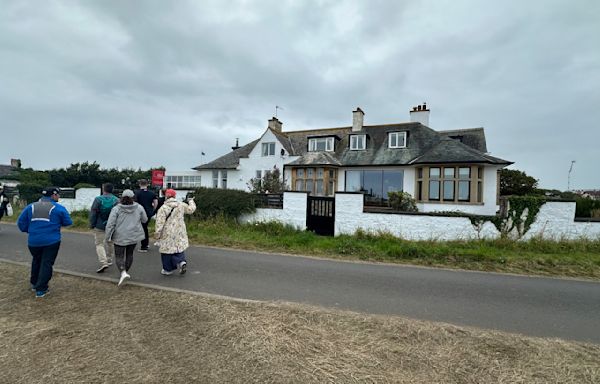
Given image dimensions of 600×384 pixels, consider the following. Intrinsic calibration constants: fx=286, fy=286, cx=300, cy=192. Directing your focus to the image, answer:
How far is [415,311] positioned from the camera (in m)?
4.48

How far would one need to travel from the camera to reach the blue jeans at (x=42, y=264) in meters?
4.66

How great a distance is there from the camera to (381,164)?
18.7 meters

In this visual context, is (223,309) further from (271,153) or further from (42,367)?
(271,153)

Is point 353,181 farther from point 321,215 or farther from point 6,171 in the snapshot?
point 6,171

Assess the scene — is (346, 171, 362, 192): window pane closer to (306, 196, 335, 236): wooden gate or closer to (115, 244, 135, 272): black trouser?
(306, 196, 335, 236): wooden gate

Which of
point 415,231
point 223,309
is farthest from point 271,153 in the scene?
point 223,309

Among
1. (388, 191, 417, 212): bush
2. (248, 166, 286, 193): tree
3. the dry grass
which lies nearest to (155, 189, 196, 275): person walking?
the dry grass

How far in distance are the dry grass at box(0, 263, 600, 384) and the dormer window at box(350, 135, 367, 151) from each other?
706 inches

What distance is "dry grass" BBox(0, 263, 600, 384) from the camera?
280 centimetres

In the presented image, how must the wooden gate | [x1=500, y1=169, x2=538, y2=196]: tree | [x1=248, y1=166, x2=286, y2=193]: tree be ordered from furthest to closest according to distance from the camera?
[x1=500, y1=169, x2=538, y2=196]: tree, [x1=248, y1=166, x2=286, y2=193]: tree, the wooden gate

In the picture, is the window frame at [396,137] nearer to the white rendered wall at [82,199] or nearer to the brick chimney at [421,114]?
the brick chimney at [421,114]

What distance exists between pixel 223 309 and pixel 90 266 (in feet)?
14.1

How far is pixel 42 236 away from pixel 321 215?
9059mm

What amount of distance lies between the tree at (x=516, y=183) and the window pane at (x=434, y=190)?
11753 mm
